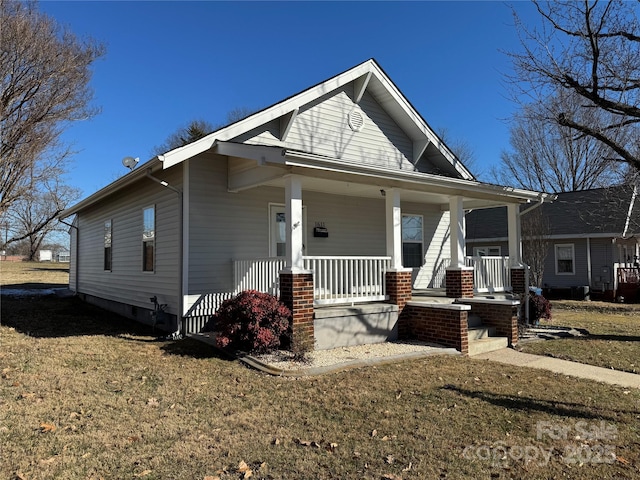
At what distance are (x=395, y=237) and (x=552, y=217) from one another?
1660cm

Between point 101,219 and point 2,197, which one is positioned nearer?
point 2,197

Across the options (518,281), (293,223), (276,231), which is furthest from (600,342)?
(276,231)

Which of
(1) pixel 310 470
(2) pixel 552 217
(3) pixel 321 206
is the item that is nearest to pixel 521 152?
(2) pixel 552 217

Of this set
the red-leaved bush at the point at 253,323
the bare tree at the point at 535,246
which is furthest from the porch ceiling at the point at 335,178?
the bare tree at the point at 535,246

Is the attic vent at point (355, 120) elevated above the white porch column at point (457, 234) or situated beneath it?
elevated above

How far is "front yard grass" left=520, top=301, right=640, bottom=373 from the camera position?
7.68m

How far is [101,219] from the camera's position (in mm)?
14000

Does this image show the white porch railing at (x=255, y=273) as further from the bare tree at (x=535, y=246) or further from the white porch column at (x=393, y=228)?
the bare tree at (x=535, y=246)

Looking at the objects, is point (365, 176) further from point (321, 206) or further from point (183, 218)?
point (183, 218)

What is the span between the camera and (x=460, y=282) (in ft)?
32.5

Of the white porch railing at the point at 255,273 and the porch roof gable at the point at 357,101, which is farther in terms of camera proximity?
the white porch railing at the point at 255,273

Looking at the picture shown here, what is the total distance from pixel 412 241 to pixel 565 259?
12.4 m

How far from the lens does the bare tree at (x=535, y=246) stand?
18.8 meters

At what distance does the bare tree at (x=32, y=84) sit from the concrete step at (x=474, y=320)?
11.8m
